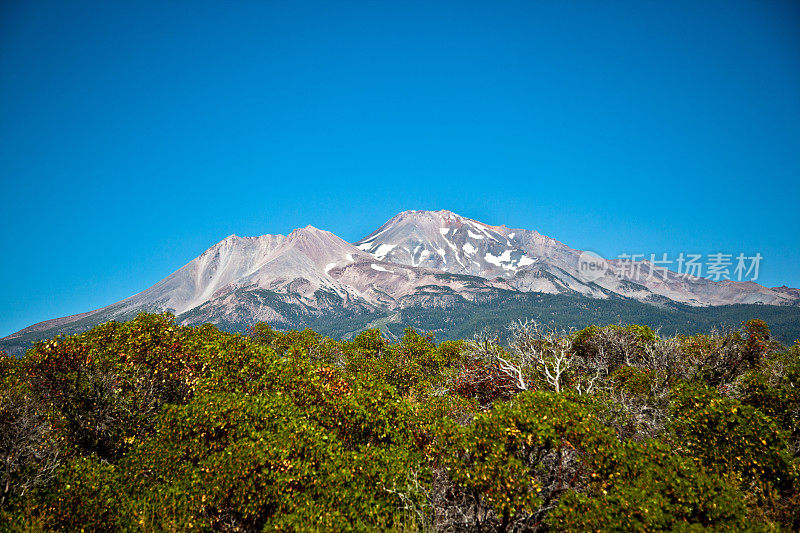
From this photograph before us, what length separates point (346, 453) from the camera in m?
12.8

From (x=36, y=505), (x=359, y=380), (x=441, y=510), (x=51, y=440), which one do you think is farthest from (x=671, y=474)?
(x=51, y=440)

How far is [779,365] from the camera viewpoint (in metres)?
21.3

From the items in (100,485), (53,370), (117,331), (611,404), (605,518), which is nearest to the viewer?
(605,518)

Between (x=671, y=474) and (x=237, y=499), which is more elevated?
(x=671, y=474)

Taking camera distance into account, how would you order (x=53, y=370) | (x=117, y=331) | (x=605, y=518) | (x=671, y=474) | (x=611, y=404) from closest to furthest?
(x=605, y=518), (x=671, y=474), (x=53, y=370), (x=611, y=404), (x=117, y=331)

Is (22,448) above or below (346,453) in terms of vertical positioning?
below

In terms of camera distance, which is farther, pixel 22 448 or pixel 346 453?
pixel 22 448

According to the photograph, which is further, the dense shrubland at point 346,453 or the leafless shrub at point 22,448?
the leafless shrub at point 22,448

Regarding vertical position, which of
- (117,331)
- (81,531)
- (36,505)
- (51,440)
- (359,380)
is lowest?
(81,531)

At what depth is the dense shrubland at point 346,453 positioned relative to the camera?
10.6m

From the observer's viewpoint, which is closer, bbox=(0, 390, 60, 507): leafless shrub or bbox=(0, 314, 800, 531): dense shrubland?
bbox=(0, 314, 800, 531): dense shrubland

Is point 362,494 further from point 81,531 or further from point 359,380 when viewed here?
point 81,531

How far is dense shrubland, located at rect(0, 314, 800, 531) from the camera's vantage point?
1065 centimetres

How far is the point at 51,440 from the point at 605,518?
2019cm
